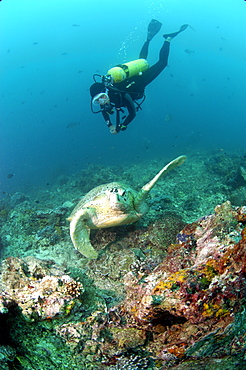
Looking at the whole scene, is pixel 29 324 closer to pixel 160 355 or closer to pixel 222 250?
pixel 160 355

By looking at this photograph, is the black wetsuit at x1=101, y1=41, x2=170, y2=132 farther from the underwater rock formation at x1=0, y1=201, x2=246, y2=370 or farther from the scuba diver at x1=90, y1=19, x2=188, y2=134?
the underwater rock formation at x1=0, y1=201, x2=246, y2=370

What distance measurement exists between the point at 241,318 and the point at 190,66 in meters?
180

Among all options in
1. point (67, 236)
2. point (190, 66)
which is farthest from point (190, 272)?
point (190, 66)

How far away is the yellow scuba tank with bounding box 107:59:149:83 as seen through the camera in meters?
7.93

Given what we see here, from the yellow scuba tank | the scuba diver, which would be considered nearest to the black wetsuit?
the scuba diver

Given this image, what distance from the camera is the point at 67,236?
5.52 meters

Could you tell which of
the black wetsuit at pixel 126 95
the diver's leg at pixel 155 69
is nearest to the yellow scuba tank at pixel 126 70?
the black wetsuit at pixel 126 95

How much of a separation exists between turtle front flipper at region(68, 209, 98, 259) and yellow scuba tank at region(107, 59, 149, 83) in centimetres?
615

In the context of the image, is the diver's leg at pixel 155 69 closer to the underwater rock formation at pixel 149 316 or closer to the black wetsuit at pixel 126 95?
the black wetsuit at pixel 126 95

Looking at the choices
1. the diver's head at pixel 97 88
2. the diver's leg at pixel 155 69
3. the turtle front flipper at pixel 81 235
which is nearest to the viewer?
the turtle front flipper at pixel 81 235

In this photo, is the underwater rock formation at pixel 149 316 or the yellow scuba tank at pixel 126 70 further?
the yellow scuba tank at pixel 126 70

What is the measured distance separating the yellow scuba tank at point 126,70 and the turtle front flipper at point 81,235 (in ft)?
20.2

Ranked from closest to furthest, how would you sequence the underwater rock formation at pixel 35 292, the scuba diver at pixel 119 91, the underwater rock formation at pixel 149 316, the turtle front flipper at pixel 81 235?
1. the underwater rock formation at pixel 149 316
2. the underwater rock formation at pixel 35 292
3. the turtle front flipper at pixel 81 235
4. the scuba diver at pixel 119 91

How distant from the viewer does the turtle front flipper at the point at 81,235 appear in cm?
401
